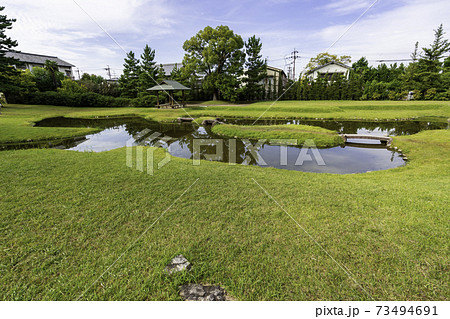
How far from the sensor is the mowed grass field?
2.38 meters

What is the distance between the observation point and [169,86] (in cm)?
2420

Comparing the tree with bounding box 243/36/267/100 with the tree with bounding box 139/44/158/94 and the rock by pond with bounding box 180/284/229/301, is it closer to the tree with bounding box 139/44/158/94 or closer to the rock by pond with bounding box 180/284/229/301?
the tree with bounding box 139/44/158/94

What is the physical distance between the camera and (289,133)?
1224 cm

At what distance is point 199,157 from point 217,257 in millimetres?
6402

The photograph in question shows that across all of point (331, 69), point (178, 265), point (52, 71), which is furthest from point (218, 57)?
point (178, 265)

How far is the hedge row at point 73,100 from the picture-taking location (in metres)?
28.2

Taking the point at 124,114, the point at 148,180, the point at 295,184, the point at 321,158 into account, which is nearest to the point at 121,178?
the point at 148,180

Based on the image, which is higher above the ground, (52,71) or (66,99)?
(52,71)

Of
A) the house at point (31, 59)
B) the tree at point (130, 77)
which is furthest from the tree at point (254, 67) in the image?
the house at point (31, 59)

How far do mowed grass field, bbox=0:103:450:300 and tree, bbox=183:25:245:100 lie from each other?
2645 cm

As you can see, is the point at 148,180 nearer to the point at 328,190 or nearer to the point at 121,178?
the point at 121,178

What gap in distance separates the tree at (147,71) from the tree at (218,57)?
4933mm

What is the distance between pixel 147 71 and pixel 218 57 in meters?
10.3

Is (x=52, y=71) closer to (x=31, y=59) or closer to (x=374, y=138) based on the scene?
(x=31, y=59)
